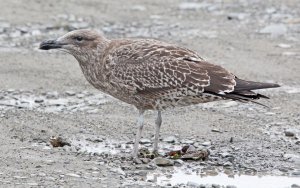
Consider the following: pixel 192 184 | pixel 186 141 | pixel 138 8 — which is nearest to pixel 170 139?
pixel 186 141

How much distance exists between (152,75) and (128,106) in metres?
2.36

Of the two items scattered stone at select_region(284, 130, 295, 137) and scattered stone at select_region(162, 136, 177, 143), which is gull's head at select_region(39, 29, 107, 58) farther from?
scattered stone at select_region(284, 130, 295, 137)

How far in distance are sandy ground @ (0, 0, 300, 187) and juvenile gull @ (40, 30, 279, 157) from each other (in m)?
0.72

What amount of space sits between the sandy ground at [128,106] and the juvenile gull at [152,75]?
72 centimetres

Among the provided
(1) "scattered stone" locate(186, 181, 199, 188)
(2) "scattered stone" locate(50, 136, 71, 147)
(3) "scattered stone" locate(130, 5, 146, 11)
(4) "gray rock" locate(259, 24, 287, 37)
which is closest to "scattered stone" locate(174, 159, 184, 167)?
(1) "scattered stone" locate(186, 181, 199, 188)

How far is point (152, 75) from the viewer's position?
10.7 metres

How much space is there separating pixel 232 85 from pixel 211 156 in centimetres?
89

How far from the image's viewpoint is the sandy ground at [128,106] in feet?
33.7

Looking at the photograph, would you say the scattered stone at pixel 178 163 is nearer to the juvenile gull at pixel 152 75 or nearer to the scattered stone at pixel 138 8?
the juvenile gull at pixel 152 75

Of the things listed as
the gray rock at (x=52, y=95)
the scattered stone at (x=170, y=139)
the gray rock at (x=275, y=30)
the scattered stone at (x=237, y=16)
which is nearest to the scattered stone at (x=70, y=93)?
the gray rock at (x=52, y=95)

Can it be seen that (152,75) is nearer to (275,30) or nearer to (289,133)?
(289,133)

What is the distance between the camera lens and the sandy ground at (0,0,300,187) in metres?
10.3

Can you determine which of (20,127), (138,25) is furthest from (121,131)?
(138,25)

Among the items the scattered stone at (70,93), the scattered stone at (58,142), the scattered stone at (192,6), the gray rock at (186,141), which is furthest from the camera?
the scattered stone at (192,6)
